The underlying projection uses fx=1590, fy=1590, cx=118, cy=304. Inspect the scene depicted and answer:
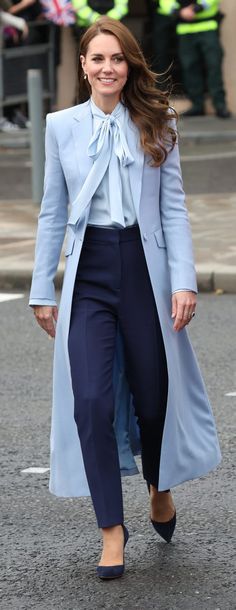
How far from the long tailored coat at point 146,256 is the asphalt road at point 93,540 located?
0.95ft

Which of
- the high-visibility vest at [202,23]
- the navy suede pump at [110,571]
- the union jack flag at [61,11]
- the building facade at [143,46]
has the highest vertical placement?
the navy suede pump at [110,571]

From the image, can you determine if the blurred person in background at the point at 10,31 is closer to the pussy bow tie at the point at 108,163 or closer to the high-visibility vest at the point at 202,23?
the high-visibility vest at the point at 202,23

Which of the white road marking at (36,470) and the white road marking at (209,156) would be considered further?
the white road marking at (209,156)

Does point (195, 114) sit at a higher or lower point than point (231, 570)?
lower

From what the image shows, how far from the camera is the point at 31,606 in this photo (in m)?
4.85

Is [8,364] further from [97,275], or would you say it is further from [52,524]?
[97,275]

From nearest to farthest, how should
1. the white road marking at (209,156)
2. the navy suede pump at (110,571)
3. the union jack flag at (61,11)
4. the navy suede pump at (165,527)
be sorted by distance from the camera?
the navy suede pump at (110,571) < the navy suede pump at (165,527) < the white road marking at (209,156) < the union jack flag at (61,11)

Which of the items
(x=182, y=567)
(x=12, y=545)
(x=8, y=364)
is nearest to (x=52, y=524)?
(x=12, y=545)

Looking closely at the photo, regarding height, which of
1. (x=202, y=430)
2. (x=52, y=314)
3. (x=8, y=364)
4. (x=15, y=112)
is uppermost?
(x=52, y=314)

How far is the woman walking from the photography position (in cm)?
496

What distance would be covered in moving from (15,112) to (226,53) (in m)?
2.82

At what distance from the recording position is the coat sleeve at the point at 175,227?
5.02 meters

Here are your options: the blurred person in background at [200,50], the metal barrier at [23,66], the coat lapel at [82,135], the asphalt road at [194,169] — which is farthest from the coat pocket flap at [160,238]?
the blurred person in background at [200,50]

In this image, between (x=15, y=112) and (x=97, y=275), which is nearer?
(x=97, y=275)
